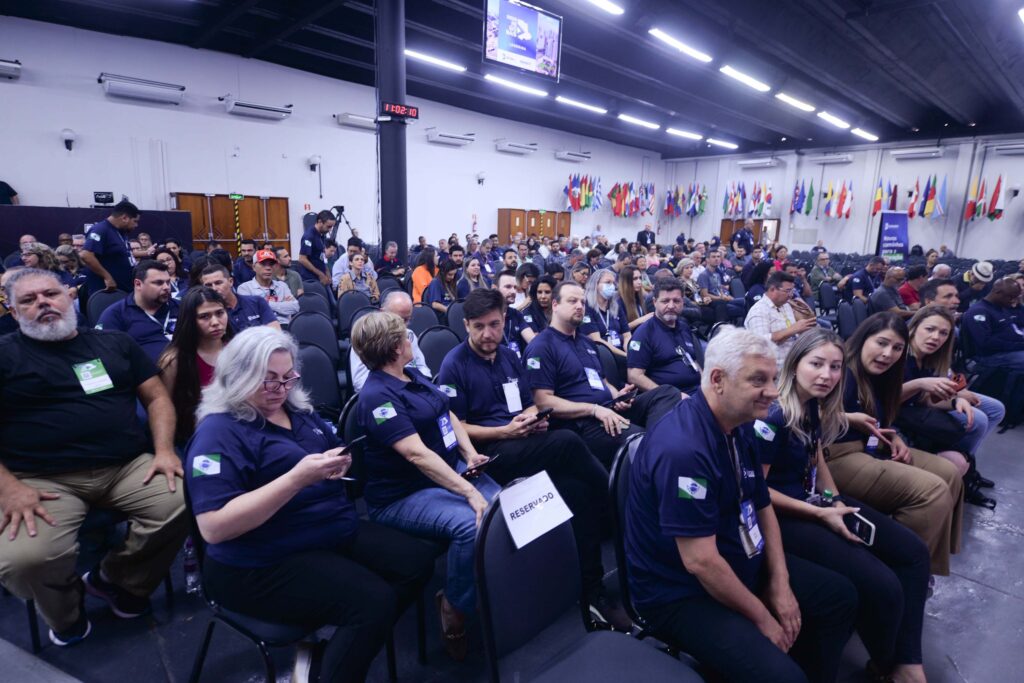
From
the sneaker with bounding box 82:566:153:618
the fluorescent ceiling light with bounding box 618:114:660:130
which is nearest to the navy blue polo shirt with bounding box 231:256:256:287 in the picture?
the sneaker with bounding box 82:566:153:618

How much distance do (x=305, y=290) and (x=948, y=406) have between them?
17.4 ft

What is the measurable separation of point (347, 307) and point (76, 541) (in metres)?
3.06

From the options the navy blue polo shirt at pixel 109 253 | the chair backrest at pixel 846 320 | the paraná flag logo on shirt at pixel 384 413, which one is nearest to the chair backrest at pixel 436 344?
the paraná flag logo on shirt at pixel 384 413

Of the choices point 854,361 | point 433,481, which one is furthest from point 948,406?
point 433,481

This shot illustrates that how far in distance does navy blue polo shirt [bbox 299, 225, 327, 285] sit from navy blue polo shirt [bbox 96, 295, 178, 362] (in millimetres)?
3140

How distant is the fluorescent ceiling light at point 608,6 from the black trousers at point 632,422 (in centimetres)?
632

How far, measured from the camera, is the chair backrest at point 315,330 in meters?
3.82

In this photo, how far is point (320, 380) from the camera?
3023mm

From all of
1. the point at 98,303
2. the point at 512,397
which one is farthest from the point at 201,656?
the point at 98,303

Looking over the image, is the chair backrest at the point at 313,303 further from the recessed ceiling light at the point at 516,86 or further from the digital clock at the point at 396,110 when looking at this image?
the recessed ceiling light at the point at 516,86

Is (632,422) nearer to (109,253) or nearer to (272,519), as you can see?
(272,519)

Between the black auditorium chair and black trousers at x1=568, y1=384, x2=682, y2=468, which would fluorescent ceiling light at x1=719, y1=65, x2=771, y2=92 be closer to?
black trousers at x1=568, y1=384, x2=682, y2=468

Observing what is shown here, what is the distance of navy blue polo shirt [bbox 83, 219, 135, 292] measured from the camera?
4387 millimetres

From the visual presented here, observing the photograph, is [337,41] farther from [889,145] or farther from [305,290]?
[889,145]
